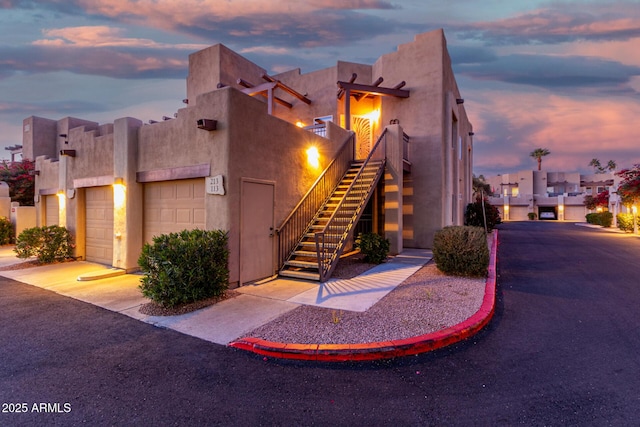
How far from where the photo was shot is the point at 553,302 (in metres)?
5.69

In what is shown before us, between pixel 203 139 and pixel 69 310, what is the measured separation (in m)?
4.03

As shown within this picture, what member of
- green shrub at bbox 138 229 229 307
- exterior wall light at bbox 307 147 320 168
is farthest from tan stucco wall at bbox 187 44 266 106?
green shrub at bbox 138 229 229 307

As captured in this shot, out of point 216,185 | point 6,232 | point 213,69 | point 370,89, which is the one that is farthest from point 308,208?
point 6,232

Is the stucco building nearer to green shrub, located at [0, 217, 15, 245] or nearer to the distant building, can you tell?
green shrub, located at [0, 217, 15, 245]

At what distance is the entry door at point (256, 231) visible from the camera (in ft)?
21.9

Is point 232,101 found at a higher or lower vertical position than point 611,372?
higher

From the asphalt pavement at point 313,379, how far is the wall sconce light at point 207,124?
3.80 metres

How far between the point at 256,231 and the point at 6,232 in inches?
615

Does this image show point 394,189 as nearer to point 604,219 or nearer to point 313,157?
point 313,157

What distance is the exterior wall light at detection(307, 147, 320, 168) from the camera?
8.99m

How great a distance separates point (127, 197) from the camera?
7961 millimetres

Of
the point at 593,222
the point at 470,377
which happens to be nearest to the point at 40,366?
the point at 470,377

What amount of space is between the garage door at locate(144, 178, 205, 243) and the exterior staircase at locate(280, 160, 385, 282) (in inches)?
98.9

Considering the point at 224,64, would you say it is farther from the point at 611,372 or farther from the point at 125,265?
the point at 611,372
